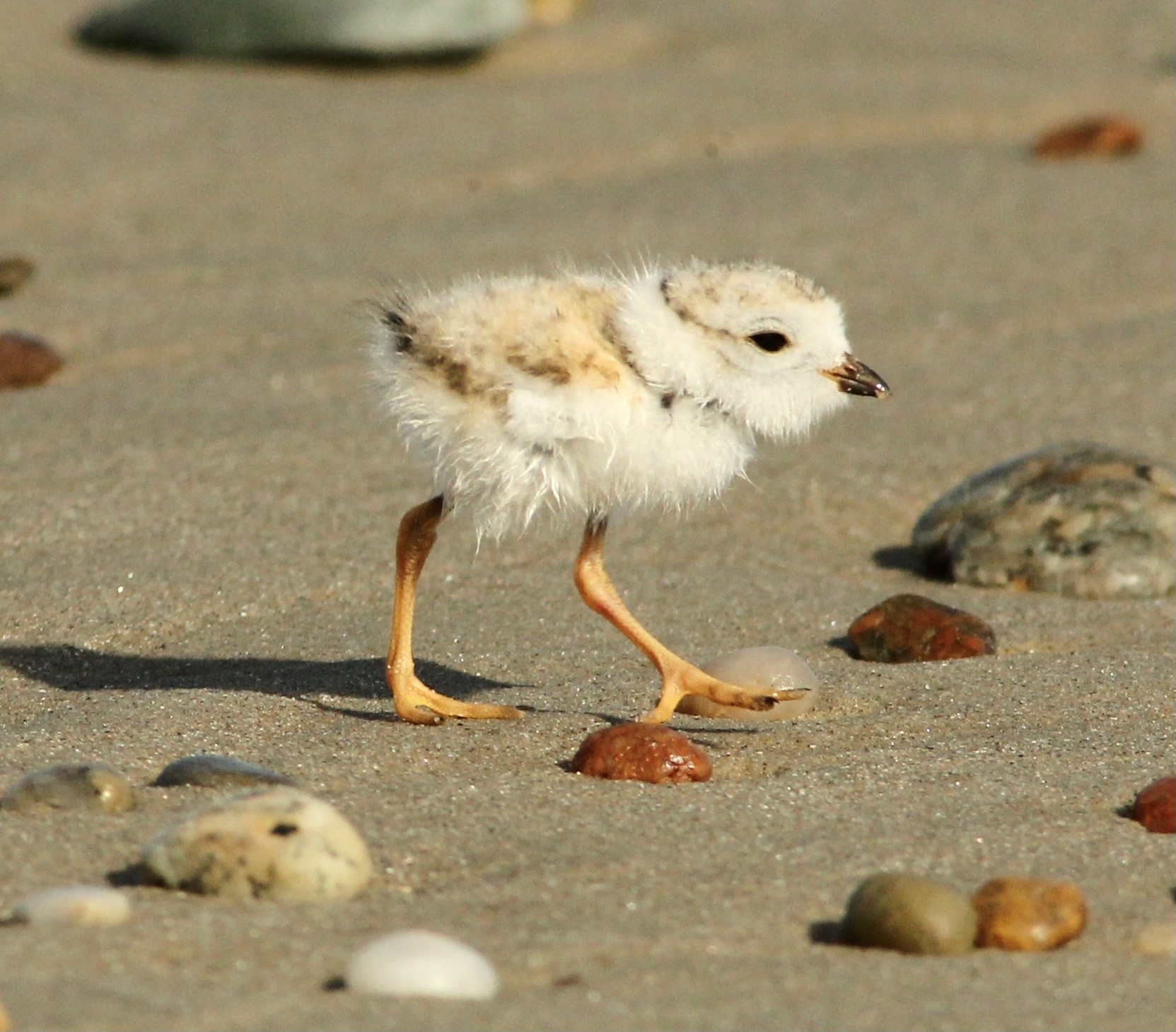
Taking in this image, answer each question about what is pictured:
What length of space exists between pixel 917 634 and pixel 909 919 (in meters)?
1.61

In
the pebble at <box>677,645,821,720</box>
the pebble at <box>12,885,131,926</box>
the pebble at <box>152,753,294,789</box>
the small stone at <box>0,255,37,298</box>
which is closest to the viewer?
the pebble at <box>12,885,131,926</box>

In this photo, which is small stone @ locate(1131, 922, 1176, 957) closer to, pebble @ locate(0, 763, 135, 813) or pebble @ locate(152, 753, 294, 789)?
pebble @ locate(152, 753, 294, 789)

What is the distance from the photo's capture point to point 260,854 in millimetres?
2656

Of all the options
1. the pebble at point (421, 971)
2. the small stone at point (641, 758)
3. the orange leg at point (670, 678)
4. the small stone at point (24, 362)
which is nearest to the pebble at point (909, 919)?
the pebble at point (421, 971)

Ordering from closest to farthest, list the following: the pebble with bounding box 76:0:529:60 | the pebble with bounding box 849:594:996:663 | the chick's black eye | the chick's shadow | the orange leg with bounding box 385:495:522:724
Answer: the chick's black eye, the orange leg with bounding box 385:495:522:724, the chick's shadow, the pebble with bounding box 849:594:996:663, the pebble with bounding box 76:0:529:60

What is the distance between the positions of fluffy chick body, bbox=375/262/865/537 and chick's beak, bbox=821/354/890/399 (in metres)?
0.02

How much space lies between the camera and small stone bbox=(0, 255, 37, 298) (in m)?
6.44

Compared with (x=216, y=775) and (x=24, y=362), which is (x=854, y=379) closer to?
(x=216, y=775)

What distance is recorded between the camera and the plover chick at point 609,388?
337cm

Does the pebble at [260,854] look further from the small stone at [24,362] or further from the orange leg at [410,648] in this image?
the small stone at [24,362]

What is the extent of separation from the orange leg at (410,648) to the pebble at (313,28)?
20.1 ft

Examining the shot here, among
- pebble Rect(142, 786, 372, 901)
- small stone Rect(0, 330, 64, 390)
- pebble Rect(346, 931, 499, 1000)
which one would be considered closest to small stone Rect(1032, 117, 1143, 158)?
small stone Rect(0, 330, 64, 390)

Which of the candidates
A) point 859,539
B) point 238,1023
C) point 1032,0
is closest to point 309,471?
point 859,539

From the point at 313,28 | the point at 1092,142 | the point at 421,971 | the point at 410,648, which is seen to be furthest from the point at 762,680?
the point at 313,28
